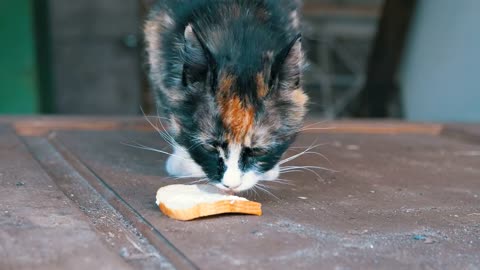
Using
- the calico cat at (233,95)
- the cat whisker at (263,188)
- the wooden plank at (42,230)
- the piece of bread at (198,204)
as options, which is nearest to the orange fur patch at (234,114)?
the calico cat at (233,95)

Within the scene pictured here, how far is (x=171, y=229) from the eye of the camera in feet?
7.03

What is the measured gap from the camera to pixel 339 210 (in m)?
2.49

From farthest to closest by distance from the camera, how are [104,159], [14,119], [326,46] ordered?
[326,46] < [14,119] < [104,159]

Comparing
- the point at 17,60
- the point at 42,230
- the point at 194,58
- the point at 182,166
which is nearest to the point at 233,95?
the point at 194,58

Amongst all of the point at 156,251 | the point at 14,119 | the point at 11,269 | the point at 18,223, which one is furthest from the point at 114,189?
the point at 14,119

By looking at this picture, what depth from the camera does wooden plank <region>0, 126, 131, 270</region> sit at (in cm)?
180

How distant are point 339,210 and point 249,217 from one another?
1.25ft

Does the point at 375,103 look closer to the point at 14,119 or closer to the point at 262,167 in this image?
the point at 14,119

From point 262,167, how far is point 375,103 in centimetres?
468

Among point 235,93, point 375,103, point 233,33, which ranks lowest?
point 375,103

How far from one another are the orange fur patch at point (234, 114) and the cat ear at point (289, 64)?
19 cm

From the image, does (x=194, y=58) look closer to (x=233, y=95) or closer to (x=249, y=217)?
(x=233, y=95)

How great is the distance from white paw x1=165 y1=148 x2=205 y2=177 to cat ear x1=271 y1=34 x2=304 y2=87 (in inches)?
20.5

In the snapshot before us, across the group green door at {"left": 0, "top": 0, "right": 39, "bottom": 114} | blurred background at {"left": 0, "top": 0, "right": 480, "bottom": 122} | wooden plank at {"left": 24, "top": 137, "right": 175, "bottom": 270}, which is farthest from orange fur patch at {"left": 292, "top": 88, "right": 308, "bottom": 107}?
green door at {"left": 0, "top": 0, "right": 39, "bottom": 114}
